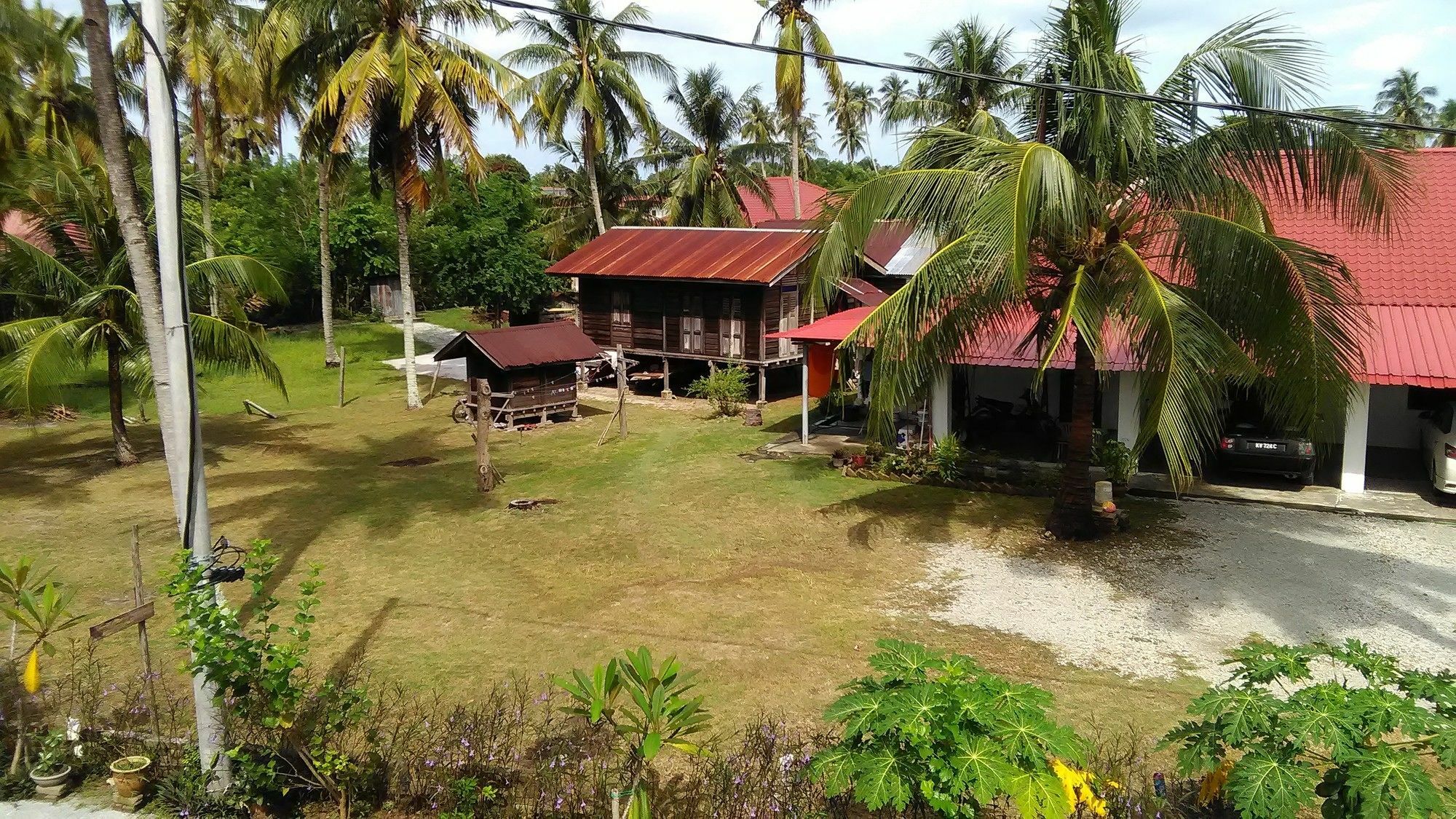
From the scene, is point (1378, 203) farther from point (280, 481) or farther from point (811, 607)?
point (280, 481)

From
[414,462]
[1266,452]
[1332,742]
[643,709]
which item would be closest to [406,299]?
[414,462]

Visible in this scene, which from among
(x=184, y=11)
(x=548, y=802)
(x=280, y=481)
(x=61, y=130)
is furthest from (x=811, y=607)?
(x=61, y=130)

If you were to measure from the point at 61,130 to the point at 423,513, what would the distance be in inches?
857

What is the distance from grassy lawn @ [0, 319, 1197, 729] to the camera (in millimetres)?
9273

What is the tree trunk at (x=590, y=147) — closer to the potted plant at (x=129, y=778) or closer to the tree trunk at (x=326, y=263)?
the tree trunk at (x=326, y=263)

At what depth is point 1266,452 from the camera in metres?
15.0

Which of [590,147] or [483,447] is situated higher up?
[590,147]


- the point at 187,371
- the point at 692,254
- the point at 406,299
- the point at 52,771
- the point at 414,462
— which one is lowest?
the point at 52,771

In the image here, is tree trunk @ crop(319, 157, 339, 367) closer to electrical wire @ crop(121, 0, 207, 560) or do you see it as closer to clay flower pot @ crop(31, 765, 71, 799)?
electrical wire @ crop(121, 0, 207, 560)

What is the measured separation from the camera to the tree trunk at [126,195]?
7391mm

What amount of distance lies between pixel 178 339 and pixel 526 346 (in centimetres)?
1560

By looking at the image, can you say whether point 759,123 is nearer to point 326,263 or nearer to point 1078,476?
point 326,263

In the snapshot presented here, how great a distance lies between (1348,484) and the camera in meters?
14.7

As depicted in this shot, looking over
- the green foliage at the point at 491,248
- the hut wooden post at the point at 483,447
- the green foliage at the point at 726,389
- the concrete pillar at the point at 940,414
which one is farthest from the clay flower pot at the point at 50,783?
the green foliage at the point at 491,248
